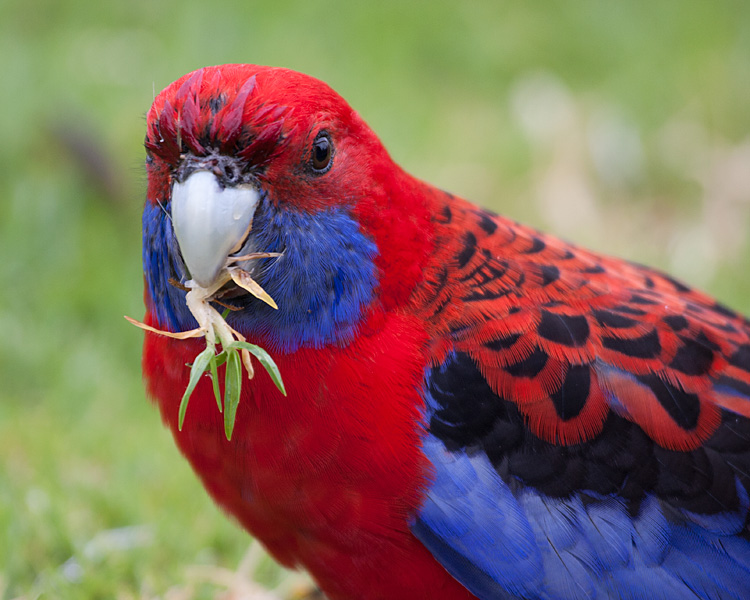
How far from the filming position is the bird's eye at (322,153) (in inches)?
100

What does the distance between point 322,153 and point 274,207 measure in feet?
0.77

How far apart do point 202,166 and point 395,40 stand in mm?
5633

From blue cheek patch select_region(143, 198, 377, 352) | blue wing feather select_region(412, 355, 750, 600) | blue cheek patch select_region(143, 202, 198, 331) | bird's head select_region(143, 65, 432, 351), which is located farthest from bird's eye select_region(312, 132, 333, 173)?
blue wing feather select_region(412, 355, 750, 600)

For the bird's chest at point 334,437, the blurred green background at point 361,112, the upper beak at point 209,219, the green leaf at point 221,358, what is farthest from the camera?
Answer: the blurred green background at point 361,112

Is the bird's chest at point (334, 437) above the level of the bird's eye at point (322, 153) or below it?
below

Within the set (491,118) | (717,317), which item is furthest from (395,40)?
(717,317)

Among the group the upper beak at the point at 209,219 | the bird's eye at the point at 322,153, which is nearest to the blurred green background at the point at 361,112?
the upper beak at the point at 209,219

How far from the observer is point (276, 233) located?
2498 mm

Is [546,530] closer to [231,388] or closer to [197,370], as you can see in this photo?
[231,388]

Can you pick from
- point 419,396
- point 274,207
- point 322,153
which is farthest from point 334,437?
point 322,153

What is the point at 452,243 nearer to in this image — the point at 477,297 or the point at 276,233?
the point at 477,297

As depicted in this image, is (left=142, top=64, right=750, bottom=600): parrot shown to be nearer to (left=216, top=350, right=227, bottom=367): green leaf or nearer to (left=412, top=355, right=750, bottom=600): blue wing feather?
(left=412, top=355, right=750, bottom=600): blue wing feather

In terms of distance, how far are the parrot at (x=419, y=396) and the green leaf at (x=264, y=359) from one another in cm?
16

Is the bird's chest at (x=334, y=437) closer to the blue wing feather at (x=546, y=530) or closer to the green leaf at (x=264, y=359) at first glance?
the blue wing feather at (x=546, y=530)
